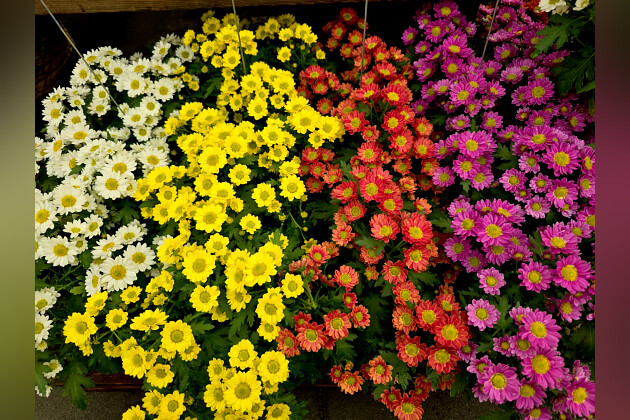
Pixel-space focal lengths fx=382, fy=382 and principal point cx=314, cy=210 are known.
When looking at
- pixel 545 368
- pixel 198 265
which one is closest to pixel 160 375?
pixel 198 265

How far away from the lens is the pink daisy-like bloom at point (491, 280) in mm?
1178

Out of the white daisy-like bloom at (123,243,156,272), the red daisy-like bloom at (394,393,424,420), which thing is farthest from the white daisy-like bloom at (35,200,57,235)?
the red daisy-like bloom at (394,393,424,420)

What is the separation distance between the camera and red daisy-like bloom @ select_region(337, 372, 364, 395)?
4.09ft

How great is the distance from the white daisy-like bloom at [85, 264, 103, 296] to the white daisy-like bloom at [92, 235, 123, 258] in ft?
0.15

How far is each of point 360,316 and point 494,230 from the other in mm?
507

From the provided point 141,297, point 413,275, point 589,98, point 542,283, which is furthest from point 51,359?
point 589,98

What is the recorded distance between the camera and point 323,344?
1.23m

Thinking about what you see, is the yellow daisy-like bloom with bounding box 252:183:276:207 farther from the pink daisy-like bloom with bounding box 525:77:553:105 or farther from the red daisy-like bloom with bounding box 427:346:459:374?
the pink daisy-like bloom with bounding box 525:77:553:105

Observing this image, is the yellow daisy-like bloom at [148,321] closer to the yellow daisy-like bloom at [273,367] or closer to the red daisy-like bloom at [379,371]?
the yellow daisy-like bloom at [273,367]

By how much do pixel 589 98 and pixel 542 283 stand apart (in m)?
0.64

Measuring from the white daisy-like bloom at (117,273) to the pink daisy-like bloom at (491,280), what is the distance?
1.15 meters

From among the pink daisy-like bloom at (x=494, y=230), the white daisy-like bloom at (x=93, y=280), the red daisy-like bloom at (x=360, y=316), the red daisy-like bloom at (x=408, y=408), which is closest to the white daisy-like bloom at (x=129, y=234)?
the white daisy-like bloom at (x=93, y=280)
